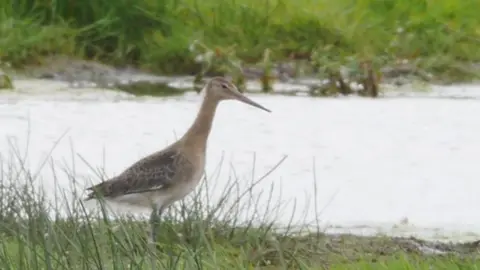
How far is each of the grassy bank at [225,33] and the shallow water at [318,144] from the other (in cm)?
62

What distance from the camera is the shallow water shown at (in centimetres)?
740

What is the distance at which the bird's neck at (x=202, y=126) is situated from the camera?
22.2ft

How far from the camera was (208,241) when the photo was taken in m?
5.74

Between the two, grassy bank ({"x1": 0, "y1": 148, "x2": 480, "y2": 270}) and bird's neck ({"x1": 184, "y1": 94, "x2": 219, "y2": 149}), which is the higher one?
bird's neck ({"x1": 184, "y1": 94, "x2": 219, "y2": 149})

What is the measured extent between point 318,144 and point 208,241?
3.81 m

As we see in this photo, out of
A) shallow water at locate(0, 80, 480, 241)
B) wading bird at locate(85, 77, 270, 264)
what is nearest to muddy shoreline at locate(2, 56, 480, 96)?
shallow water at locate(0, 80, 480, 241)

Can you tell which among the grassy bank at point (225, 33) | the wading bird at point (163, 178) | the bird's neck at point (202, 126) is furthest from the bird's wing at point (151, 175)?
the grassy bank at point (225, 33)

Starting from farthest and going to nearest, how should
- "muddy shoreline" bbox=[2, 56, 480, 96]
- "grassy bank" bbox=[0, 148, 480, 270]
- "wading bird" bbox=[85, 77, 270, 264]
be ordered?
"muddy shoreline" bbox=[2, 56, 480, 96], "wading bird" bbox=[85, 77, 270, 264], "grassy bank" bbox=[0, 148, 480, 270]

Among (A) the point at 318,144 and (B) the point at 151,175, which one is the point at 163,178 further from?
(A) the point at 318,144

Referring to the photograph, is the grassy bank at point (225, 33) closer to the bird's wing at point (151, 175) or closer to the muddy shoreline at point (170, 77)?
the muddy shoreline at point (170, 77)

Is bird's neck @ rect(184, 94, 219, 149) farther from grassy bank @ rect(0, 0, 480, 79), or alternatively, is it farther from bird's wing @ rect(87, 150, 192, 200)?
grassy bank @ rect(0, 0, 480, 79)

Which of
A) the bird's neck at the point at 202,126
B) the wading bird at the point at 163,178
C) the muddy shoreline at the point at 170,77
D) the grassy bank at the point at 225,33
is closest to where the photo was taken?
the wading bird at the point at 163,178

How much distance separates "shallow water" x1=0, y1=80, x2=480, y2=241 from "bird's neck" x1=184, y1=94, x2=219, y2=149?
470 mm

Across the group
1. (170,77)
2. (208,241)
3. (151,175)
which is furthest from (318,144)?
(208,241)
